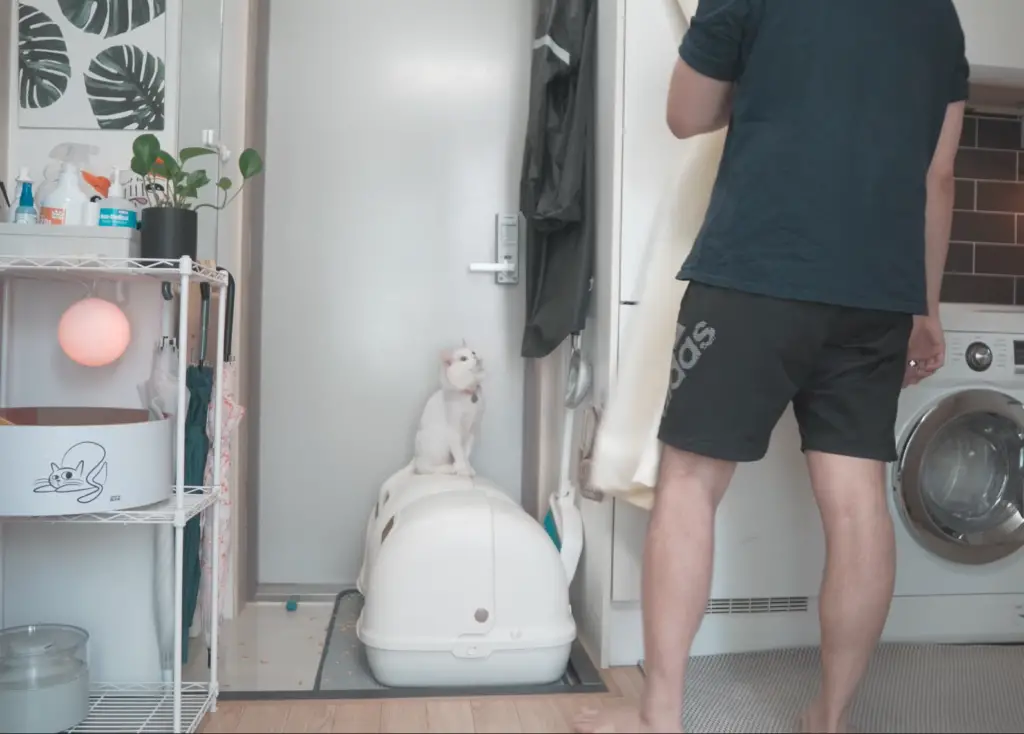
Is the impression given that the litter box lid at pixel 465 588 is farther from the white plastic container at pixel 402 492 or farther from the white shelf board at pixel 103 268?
the white shelf board at pixel 103 268

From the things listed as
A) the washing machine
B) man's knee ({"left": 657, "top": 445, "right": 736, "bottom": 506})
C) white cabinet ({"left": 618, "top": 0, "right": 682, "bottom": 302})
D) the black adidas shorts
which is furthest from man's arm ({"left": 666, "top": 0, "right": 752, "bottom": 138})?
the washing machine

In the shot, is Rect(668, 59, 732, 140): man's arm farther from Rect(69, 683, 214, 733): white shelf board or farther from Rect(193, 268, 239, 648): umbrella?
Rect(69, 683, 214, 733): white shelf board

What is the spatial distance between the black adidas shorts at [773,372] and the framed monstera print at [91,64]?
50.0 inches

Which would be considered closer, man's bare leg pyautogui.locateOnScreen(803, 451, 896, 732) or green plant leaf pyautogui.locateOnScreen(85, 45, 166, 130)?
man's bare leg pyautogui.locateOnScreen(803, 451, 896, 732)

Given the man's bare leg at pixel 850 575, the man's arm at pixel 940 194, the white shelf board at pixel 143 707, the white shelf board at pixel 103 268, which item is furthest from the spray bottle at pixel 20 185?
the man's arm at pixel 940 194

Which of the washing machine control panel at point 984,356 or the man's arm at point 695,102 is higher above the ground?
the man's arm at point 695,102

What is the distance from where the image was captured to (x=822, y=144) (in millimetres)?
1195

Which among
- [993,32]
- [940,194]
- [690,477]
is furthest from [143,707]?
[993,32]

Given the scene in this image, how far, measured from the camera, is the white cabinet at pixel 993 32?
1.94 metres

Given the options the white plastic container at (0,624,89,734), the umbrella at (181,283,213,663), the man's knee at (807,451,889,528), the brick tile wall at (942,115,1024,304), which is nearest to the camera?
the man's knee at (807,451,889,528)

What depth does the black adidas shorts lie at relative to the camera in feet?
3.95

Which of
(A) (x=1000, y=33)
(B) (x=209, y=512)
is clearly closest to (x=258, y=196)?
(B) (x=209, y=512)

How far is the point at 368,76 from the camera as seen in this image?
7.88ft

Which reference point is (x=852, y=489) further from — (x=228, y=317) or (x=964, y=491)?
(x=228, y=317)
